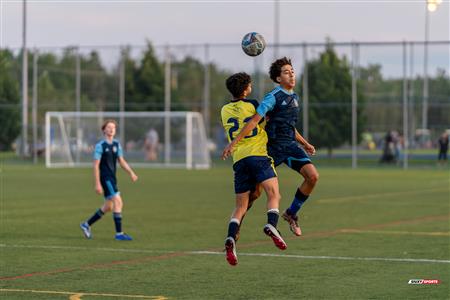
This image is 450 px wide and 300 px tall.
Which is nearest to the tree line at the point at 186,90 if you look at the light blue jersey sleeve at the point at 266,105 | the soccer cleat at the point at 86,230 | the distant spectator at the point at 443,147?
the distant spectator at the point at 443,147

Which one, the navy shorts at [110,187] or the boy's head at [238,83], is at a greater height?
the boy's head at [238,83]

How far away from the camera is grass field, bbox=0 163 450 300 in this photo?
1304 cm

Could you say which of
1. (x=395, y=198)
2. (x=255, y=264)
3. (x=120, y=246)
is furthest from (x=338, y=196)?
(x=255, y=264)

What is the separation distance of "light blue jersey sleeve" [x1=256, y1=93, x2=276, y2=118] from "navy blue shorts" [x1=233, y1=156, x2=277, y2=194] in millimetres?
606

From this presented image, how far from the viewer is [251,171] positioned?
41.7 feet

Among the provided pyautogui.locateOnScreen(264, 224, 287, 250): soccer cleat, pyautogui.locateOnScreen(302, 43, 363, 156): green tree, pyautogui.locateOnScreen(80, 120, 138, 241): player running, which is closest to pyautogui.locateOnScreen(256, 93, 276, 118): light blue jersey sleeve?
pyautogui.locateOnScreen(264, 224, 287, 250): soccer cleat

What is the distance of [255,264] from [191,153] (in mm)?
40862

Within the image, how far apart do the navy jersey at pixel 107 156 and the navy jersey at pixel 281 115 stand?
711 centimetres

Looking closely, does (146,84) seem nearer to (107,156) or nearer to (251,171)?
(107,156)

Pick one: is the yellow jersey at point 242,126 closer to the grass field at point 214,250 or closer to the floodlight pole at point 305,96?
the grass field at point 214,250

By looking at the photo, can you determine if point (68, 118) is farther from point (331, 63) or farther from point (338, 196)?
point (338, 196)

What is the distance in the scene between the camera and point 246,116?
41.1ft

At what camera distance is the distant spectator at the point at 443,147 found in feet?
184

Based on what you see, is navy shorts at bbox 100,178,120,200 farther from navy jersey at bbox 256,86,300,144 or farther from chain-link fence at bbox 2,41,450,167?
chain-link fence at bbox 2,41,450,167
